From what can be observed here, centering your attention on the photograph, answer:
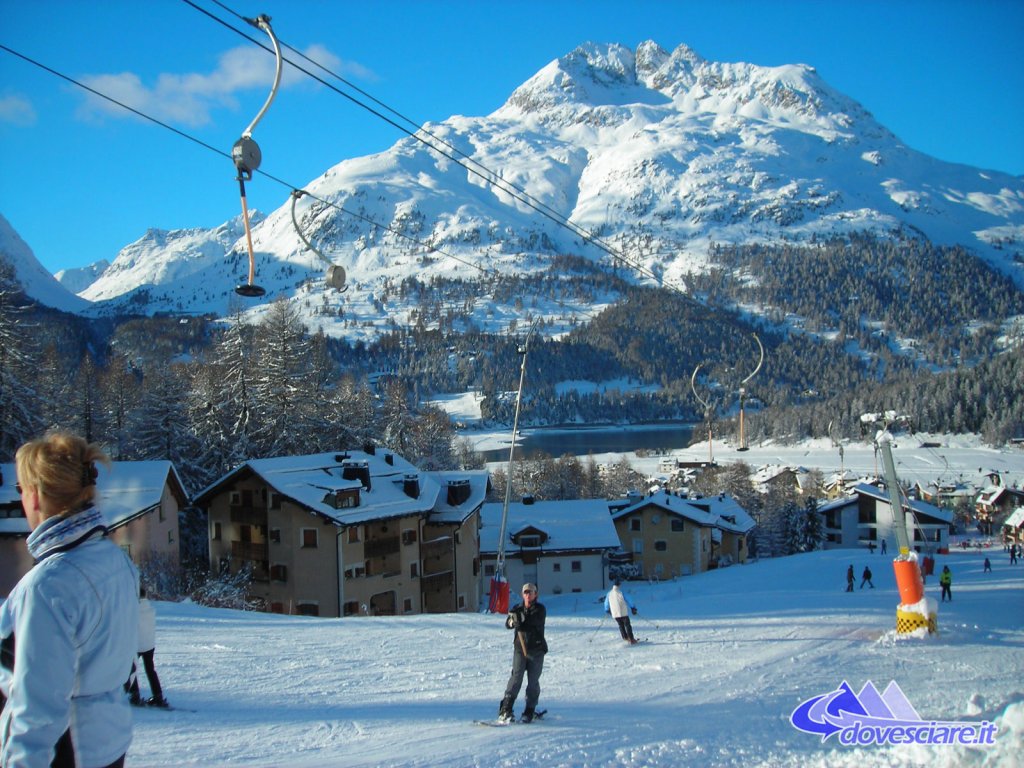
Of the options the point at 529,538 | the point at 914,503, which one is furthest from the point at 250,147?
the point at 914,503

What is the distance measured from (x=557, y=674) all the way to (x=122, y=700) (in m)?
8.41

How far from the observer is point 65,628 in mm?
2820

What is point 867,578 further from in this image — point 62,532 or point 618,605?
point 62,532

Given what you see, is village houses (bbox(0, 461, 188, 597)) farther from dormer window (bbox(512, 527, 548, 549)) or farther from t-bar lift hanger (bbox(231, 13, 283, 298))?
dormer window (bbox(512, 527, 548, 549))

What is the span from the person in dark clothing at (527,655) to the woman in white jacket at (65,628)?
4.89 metres

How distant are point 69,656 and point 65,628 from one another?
0.11 m

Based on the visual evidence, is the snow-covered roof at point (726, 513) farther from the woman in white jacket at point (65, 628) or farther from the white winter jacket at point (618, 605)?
the woman in white jacket at point (65, 628)

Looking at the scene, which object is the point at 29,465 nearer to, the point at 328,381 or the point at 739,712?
the point at 739,712

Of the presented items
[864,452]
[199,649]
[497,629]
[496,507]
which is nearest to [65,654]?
[199,649]

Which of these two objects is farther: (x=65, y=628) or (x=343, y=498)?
(x=343, y=498)

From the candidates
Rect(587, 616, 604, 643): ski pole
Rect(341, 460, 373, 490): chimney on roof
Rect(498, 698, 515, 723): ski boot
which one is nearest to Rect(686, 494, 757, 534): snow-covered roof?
Rect(341, 460, 373, 490): chimney on roof

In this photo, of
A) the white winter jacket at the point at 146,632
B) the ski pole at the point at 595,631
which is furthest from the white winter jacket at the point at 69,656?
the ski pole at the point at 595,631

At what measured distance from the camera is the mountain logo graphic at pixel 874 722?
695cm

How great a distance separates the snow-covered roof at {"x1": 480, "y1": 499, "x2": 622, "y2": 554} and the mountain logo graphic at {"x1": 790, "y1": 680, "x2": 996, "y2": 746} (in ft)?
113
